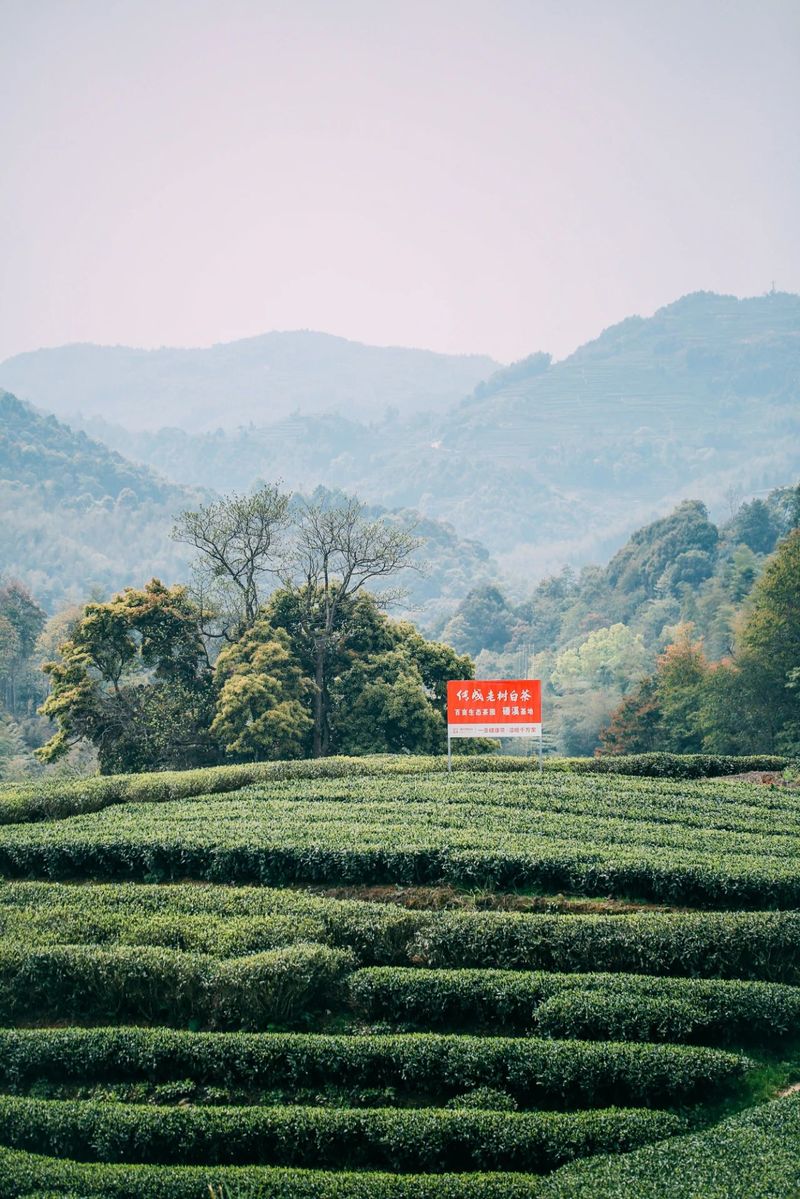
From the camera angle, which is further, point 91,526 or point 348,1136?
point 91,526

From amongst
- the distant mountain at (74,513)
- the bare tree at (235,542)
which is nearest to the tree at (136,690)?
the bare tree at (235,542)

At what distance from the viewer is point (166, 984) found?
36.4 feet

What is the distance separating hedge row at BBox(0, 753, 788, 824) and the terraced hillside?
1947 millimetres

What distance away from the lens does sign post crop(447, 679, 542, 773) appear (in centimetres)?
1967

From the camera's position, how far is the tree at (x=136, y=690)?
2517cm

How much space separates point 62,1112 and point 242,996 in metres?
2.18

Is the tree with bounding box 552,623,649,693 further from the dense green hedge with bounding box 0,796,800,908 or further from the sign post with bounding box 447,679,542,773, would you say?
the dense green hedge with bounding box 0,796,800,908

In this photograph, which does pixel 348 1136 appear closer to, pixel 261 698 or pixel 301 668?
pixel 261 698

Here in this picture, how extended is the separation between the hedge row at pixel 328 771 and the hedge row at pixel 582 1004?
9.33m

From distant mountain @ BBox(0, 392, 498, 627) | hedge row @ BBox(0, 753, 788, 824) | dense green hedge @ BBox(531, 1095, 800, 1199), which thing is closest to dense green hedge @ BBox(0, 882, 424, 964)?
dense green hedge @ BBox(531, 1095, 800, 1199)

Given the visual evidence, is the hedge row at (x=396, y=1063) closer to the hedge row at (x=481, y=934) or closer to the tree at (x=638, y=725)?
the hedge row at (x=481, y=934)

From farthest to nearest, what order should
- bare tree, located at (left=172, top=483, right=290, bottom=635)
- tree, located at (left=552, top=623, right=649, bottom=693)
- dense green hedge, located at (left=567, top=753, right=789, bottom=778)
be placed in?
tree, located at (left=552, top=623, right=649, bottom=693), bare tree, located at (left=172, top=483, right=290, bottom=635), dense green hedge, located at (left=567, top=753, right=789, bottom=778)

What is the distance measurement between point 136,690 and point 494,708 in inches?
419

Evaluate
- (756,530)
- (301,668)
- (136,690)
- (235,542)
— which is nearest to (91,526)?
(756,530)
